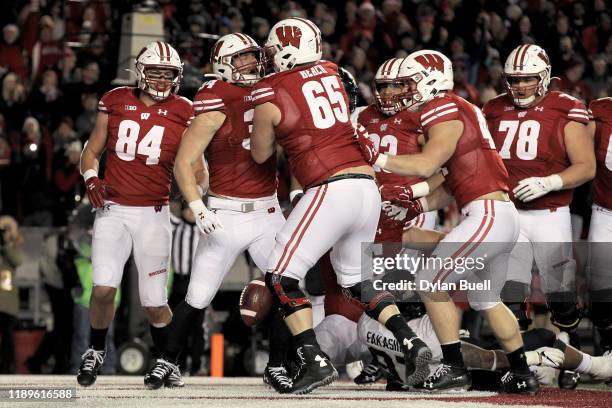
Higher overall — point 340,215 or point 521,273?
point 340,215

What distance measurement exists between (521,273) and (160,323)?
2214mm

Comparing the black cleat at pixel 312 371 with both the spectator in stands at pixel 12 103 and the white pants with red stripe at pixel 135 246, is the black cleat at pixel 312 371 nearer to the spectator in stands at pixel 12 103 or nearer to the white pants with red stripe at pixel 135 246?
the white pants with red stripe at pixel 135 246

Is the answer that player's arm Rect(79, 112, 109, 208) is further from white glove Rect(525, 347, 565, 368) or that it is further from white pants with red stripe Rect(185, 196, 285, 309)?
white glove Rect(525, 347, 565, 368)

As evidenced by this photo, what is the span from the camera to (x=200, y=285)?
7.21 metres

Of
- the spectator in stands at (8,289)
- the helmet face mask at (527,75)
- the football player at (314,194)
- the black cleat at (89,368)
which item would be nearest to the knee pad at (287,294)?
the football player at (314,194)

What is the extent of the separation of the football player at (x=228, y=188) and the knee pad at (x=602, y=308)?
2.11 metres

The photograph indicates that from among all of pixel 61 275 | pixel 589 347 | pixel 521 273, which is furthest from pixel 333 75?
pixel 589 347

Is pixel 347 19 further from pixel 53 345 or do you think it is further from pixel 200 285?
pixel 200 285

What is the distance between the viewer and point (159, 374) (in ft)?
23.7

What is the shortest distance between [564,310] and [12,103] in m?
5.94

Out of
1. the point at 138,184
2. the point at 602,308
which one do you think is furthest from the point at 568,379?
the point at 138,184

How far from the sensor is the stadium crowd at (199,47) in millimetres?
11266

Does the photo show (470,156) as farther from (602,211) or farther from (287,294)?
(602,211)

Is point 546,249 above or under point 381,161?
under
